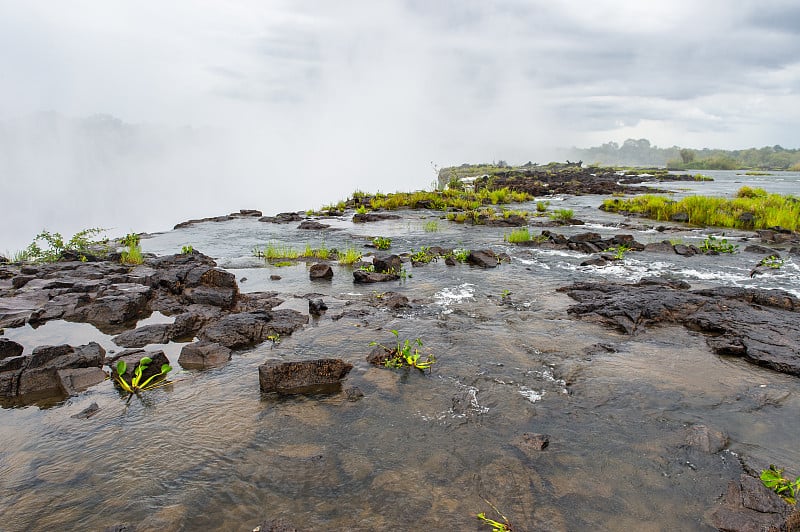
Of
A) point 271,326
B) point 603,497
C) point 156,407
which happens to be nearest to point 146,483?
point 156,407

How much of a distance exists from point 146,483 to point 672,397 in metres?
6.30

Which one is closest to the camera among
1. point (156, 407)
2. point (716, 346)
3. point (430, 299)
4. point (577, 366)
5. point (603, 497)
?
point (603, 497)

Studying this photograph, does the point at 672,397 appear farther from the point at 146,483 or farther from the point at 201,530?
the point at 146,483

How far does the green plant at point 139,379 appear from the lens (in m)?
5.95

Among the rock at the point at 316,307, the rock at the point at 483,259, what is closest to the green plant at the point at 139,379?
the rock at the point at 316,307

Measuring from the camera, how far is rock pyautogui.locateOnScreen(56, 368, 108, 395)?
5.94 m

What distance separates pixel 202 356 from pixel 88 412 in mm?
1666

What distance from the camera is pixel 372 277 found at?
11508 mm

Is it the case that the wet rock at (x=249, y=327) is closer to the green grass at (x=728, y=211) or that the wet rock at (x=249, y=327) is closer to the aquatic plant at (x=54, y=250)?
the aquatic plant at (x=54, y=250)

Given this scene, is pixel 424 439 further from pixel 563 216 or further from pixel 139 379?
pixel 563 216

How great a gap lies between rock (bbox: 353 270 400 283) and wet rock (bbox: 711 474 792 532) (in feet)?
27.9

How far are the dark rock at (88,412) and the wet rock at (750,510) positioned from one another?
6810 millimetres

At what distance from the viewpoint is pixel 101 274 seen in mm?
11633

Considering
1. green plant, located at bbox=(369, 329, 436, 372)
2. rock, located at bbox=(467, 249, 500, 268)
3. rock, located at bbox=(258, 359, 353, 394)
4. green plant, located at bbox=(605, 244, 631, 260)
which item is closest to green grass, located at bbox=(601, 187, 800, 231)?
green plant, located at bbox=(605, 244, 631, 260)
